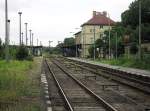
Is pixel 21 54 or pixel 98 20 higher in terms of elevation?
pixel 98 20

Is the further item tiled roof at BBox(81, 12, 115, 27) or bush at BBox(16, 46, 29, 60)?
tiled roof at BBox(81, 12, 115, 27)

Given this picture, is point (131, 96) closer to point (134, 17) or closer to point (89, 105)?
point (89, 105)

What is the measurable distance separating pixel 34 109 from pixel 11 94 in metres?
3.96

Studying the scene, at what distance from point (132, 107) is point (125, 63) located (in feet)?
146

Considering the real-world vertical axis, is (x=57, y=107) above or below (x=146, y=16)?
below

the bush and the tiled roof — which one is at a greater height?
the tiled roof

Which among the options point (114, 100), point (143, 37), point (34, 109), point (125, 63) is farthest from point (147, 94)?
point (143, 37)

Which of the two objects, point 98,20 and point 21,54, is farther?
point 98,20

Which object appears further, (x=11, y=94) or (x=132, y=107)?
(x=11, y=94)

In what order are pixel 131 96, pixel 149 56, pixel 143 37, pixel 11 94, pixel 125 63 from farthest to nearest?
pixel 143 37
pixel 125 63
pixel 149 56
pixel 131 96
pixel 11 94

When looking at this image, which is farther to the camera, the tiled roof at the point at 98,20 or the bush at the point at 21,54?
the tiled roof at the point at 98,20

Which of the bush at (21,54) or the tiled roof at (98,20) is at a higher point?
the tiled roof at (98,20)

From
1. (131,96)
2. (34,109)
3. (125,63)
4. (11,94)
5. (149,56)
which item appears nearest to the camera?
(34,109)

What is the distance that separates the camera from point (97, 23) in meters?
168
